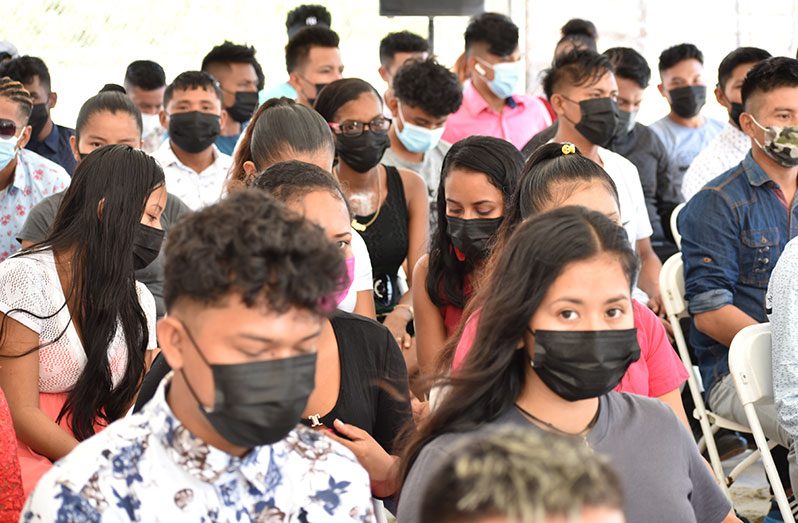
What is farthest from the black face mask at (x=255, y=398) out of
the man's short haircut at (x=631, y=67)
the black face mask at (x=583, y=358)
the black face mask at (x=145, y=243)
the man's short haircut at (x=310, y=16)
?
the man's short haircut at (x=310, y=16)

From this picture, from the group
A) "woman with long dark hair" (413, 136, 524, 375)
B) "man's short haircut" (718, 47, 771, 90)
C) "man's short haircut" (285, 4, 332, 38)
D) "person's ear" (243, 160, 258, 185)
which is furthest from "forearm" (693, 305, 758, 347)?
"man's short haircut" (285, 4, 332, 38)

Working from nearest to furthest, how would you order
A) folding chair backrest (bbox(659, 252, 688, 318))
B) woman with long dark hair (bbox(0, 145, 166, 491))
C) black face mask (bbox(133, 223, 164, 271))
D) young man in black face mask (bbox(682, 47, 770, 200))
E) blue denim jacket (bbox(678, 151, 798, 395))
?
woman with long dark hair (bbox(0, 145, 166, 491)), black face mask (bbox(133, 223, 164, 271)), blue denim jacket (bbox(678, 151, 798, 395)), folding chair backrest (bbox(659, 252, 688, 318)), young man in black face mask (bbox(682, 47, 770, 200))

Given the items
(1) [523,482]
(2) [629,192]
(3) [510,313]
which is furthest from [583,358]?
(2) [629,192]

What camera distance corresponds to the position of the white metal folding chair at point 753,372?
11.0 ft

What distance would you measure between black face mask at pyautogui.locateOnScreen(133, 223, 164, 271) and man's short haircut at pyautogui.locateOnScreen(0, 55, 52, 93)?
322cm

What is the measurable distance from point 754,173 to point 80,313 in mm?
2389

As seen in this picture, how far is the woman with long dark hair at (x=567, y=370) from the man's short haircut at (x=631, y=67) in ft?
14.0

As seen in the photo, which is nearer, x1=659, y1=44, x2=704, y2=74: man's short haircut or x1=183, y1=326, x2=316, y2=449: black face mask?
x1=183, y1=326, x2=316, y2=449: black face mask

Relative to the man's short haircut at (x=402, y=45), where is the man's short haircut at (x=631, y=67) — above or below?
below

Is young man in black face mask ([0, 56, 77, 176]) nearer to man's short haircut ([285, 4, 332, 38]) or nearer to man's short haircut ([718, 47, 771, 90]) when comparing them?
man's short haircut ([285, 4, 332, 38])

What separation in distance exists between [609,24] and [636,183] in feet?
12.7

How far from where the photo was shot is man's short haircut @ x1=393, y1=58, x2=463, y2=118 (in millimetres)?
5277

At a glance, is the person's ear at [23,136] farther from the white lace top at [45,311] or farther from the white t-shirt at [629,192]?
the white t-shirt at [629,192]

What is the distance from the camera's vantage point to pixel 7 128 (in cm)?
441
